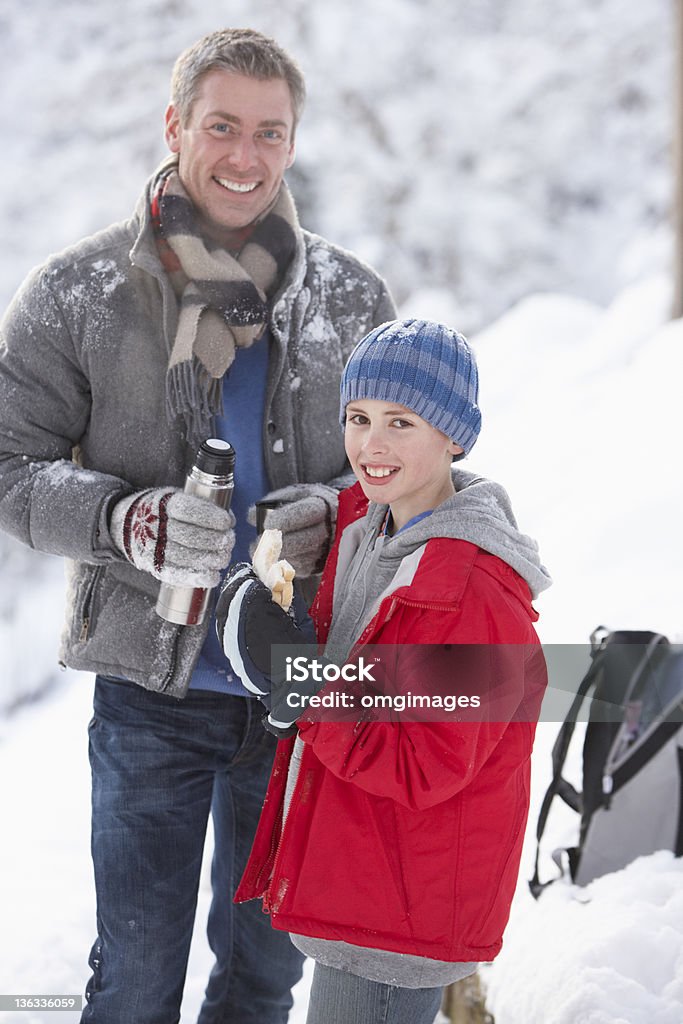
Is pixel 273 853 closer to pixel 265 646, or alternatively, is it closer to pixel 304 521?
pixel 265 646

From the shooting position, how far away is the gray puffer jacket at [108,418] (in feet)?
6.97

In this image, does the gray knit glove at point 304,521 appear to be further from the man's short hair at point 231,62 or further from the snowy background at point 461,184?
the snowy background at point 461,184

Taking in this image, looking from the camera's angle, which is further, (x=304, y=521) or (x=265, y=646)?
(x=304, y=521)

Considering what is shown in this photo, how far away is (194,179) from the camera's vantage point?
218 cm

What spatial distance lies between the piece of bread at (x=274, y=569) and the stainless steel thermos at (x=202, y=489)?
141mm

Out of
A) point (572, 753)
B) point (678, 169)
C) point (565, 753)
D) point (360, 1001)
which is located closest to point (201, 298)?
point (360, 1001)

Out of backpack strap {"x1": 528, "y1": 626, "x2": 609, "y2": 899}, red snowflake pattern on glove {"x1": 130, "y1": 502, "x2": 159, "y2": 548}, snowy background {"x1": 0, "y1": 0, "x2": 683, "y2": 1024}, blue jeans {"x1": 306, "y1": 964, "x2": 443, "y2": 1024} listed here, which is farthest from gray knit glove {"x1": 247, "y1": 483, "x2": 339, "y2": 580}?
snowy background {"x1": 0, "y1": 0, "x2": 683, "y2": 1024}

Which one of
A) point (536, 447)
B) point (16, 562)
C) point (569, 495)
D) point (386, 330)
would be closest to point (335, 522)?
point (386, 330)

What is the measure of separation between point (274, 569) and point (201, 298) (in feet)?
2.10

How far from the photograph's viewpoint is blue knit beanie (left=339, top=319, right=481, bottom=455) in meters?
1.74

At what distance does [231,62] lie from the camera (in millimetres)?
2109

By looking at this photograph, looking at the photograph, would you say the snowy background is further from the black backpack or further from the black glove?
the black glove

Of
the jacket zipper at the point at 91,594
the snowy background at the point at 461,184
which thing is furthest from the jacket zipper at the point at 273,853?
the snowy background at the point at 461,184

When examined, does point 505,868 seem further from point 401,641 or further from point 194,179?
point 194,179
